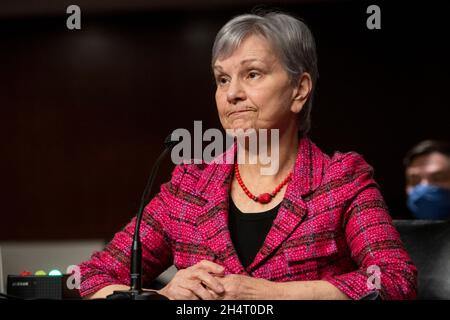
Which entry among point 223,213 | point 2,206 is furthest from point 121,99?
point 223,213

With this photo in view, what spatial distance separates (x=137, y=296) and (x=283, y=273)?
1.46 ft

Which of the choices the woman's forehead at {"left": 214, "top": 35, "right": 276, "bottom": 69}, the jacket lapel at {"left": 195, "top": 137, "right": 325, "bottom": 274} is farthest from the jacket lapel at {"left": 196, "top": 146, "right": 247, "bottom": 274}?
the woman's forehead at {"left": 214, "top": 35, "right": 276, "bottom": 69}

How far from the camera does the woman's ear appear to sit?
1866 mm

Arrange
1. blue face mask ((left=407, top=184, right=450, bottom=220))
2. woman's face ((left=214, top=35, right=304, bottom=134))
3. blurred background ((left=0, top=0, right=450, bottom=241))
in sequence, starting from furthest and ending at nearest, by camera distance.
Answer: blurred background ((left=0, top=0, right=450, bottom=241))
blue face mask ((left=407, top=184, right=450, bottom=220))
woman's face ((left=214, top=35, right=304, bottom=134))

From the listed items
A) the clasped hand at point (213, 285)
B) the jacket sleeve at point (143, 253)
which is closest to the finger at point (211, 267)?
the clasped hand at point (213, 285)

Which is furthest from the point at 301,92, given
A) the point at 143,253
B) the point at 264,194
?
the point at 143,253

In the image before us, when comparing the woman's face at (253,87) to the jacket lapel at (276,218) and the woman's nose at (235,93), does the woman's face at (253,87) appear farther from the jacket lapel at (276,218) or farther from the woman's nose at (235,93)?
the jacket lapel at (276,218)

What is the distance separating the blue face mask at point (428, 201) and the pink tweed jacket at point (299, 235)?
8.06 feet

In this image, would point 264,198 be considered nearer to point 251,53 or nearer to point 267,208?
point 267,208

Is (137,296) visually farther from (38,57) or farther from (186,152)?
(38,57)

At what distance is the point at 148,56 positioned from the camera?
18.6 feet

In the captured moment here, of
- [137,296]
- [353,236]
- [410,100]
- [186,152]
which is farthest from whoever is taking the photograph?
[410,100]

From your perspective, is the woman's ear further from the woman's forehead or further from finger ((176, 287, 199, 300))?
finger ((176, 287, 199, 300))

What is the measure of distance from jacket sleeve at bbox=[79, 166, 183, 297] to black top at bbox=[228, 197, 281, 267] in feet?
0.60
